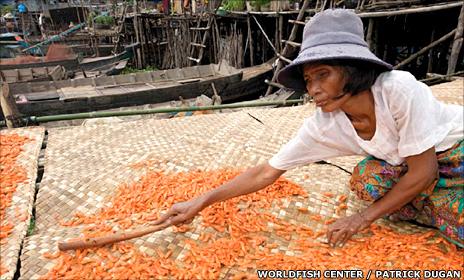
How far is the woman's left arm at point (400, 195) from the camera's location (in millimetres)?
1493

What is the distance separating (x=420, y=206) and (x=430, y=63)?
25.5ft

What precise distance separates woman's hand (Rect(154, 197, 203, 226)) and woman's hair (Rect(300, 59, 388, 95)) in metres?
1.02

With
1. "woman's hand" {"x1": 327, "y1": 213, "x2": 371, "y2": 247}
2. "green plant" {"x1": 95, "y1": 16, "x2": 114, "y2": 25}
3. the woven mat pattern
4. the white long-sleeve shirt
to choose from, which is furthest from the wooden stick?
"green plant" {"x1": 95, "y1": 16, "x2": 114, "y2": 25}

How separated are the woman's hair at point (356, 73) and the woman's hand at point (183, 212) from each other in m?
1.02

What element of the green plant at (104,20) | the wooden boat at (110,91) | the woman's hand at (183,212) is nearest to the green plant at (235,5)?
the wooden boat at (110,91)

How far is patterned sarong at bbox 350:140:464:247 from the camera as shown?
160 centimetres

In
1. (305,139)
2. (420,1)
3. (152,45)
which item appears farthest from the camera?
(152,45)

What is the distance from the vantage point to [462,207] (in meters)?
1.60

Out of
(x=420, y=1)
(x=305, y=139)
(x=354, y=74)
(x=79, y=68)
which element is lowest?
(x=79, y=68)

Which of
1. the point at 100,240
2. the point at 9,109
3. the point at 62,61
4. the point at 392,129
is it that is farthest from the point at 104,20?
the point at 392,129

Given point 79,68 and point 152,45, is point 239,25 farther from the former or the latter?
point 79,68

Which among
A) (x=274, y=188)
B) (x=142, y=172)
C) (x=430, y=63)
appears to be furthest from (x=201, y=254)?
(x=430, y=63)

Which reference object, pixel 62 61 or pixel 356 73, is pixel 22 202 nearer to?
pixel 356 73

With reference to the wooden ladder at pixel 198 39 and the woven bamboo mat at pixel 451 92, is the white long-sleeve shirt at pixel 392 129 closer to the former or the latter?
the woven bamboo mat at pixel 451 92
